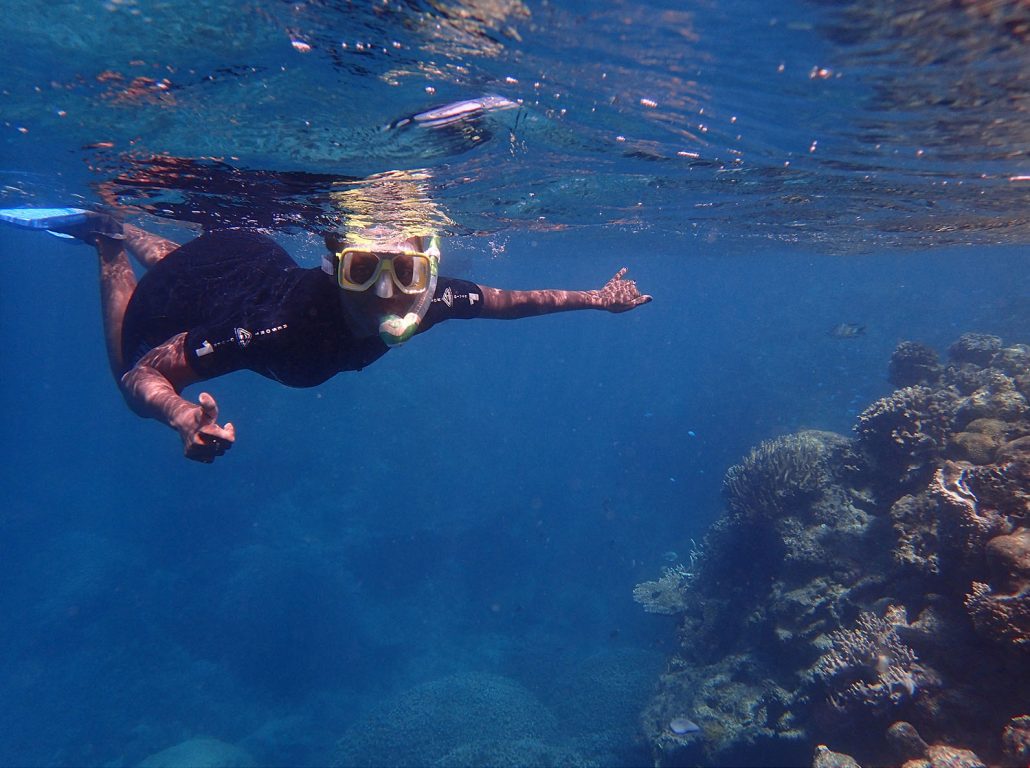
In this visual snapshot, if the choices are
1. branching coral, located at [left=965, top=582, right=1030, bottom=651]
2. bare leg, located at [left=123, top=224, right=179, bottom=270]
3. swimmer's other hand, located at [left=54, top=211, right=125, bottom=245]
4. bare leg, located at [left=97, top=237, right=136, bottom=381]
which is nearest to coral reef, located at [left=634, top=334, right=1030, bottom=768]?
branching coral, located at [left=965, top=582, right=1030, bottom=651]

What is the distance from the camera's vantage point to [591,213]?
18.1 m

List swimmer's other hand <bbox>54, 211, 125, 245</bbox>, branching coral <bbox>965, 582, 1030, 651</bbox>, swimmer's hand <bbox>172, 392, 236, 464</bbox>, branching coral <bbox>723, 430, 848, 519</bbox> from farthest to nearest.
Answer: branching coral <bbox>723, 430, 848, 519</bbox> → swimmer's other hand <bbox>54, 211, 125, 245</bbox> → branching coral <bbox>965, 582, 1030, 651</bbox> → swimmer's hand <bbox>172, 392, 236, 464</bbox>

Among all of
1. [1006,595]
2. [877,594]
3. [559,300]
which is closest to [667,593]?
[877,594]

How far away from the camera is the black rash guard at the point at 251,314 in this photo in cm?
400

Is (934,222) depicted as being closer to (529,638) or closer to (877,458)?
(877,458)

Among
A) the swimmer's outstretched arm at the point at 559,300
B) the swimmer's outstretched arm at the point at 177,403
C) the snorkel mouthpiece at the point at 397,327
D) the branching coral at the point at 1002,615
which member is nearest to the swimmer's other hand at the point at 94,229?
the swimmer's outstretched arm at the point at 177,403

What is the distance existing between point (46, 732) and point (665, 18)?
3034cm

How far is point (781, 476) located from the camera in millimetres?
12570

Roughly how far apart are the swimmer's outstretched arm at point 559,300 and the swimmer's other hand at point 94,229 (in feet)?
15.9

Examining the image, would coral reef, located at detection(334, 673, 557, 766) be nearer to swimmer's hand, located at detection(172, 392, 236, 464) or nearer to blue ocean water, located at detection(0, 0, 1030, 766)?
blue ocean water, located at detection(0, 0, 1030, 766)

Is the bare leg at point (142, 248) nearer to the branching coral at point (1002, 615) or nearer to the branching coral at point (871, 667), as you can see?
the branching coral at point (1002, 615)

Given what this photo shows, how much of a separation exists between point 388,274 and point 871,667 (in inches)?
335

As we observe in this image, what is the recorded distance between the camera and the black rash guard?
157 inches

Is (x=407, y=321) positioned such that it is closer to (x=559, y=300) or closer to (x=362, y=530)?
(x=559, y=300)
